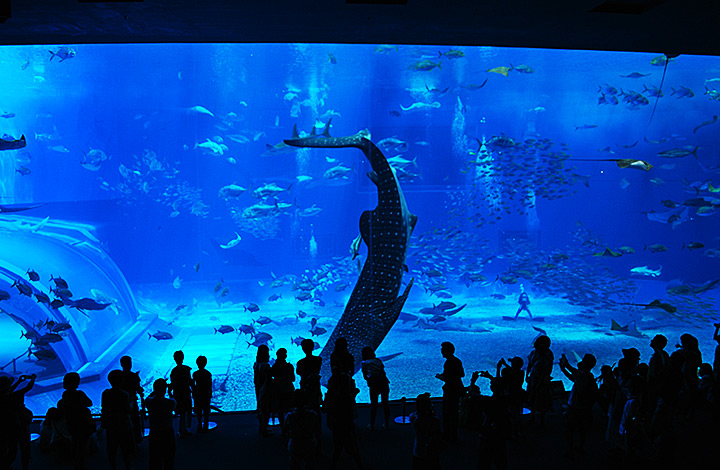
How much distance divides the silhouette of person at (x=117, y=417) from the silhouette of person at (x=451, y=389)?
8.32 feet

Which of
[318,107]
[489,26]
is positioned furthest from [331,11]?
[318,107]

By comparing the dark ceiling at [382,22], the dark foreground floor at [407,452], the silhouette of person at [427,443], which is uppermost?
the dark ceiling at [382,22]

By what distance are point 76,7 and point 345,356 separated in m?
4.20

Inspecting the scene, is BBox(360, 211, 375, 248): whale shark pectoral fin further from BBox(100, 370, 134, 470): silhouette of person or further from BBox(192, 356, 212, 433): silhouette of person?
BBox(100, 370, 134, 470): silhouette of person

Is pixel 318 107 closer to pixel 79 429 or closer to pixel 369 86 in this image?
pixel 369 86

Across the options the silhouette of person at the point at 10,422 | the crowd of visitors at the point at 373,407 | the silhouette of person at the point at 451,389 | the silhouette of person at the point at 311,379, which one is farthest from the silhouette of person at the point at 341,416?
the silhouette of person at the point at 10,422

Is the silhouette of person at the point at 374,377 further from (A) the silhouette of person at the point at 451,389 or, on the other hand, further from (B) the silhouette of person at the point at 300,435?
(B) the silhouette of person at the point at 300,435

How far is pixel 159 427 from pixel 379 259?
11.6 feet

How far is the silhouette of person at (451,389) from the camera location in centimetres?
413

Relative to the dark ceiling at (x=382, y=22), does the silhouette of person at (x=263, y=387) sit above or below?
below

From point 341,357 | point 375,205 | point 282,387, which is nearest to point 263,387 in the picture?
point 282,387

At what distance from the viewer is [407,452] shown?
411 cm

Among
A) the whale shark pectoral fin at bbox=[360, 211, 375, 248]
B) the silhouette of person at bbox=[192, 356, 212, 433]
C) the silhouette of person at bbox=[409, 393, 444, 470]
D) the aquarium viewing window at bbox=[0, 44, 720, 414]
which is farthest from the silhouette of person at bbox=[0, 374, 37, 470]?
the whale shark pectoral fin at bbox=[360, 211, 375, 248]

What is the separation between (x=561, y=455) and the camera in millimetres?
4012
